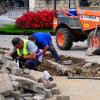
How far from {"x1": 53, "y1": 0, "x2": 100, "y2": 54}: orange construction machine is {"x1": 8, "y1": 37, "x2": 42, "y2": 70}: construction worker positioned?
4.80m

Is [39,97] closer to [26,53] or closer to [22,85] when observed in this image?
[22,85]

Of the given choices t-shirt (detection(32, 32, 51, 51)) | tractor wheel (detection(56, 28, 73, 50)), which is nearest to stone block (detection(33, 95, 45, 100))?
t-shirt (detection(32, 32, 51, 51))

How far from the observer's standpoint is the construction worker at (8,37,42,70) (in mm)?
9030

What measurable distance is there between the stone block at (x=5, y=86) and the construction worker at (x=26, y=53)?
1518mm

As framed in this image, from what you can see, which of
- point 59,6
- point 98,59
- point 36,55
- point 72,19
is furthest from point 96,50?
point 59,6

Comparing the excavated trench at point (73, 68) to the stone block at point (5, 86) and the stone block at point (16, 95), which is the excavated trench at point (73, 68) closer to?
the stone block at point (5, 86)

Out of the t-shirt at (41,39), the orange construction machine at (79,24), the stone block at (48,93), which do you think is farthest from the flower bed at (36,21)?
the stone block at (48,93)

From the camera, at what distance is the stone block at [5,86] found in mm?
6844

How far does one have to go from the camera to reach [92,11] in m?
14.0

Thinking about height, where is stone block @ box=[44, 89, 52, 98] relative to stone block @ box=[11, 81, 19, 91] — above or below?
below

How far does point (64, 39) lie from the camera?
1538cm

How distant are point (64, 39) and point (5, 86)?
28.0ft

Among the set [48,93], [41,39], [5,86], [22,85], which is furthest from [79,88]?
[41,39]

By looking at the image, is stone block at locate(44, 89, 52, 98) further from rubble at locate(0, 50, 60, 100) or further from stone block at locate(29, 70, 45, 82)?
stone block at locate(29, 70, 45, 82)
